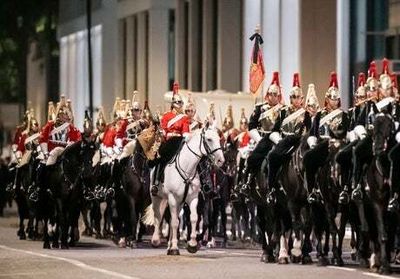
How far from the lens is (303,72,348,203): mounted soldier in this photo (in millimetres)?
27625

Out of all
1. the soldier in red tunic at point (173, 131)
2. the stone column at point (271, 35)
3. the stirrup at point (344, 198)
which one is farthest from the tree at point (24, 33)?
the stirrup at point (344, 198)

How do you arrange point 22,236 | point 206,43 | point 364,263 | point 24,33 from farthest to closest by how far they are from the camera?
point 24,33, point 206,43, point 22,236, point 364,263

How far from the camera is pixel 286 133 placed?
28531mm

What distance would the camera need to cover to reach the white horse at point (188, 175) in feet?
101

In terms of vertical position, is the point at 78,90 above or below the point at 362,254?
above

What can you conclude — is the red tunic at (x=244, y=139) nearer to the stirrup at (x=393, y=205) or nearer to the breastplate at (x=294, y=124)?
the breastplate at (x=294, y=124)

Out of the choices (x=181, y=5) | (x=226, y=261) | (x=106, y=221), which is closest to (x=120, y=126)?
(x=106, y=221)

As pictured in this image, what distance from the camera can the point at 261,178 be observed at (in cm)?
2938

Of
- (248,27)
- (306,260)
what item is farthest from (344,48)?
(306,260)

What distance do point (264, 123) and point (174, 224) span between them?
2991 mm

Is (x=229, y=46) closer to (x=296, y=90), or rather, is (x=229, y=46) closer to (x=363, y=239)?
(x=296, y=90)

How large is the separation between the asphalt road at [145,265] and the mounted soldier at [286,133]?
151cm

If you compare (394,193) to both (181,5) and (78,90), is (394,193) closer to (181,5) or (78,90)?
(181,5)

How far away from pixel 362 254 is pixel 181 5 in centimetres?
4253
